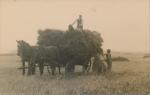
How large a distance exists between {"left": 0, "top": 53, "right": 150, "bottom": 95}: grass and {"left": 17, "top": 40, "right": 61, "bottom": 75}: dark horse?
1.3 inches

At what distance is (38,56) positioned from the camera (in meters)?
1.93

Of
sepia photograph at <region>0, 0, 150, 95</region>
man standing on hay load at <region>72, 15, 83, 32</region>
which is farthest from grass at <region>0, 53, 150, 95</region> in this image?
man standing on hay load at <region>72, 15, 83, 32</region>

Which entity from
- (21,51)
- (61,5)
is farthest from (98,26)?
(21,51)

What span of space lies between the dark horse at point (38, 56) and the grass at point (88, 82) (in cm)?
3

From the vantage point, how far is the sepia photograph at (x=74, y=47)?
1903mm

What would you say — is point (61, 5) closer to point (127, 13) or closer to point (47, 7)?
point (47, 7)

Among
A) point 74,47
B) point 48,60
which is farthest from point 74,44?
point 48,60

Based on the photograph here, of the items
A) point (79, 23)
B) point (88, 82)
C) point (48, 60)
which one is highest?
point (79, 23)

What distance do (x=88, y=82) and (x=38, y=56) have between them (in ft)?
0.84

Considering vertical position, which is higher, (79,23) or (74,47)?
(79,23)

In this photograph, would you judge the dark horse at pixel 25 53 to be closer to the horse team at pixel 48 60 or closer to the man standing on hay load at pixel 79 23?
the horse team at pixel 48 60

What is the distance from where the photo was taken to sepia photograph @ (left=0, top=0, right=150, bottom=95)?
1903 mm

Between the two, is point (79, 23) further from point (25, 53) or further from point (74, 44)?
point (25, 53)

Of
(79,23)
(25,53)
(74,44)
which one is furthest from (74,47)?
(25,53)
